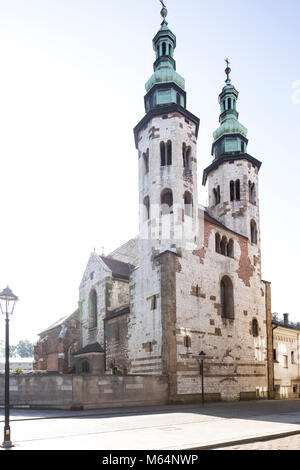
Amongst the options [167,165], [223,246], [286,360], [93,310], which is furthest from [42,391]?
[286,360]

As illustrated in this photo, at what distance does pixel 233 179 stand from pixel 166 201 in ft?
35.1

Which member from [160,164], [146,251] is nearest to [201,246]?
[146,251]

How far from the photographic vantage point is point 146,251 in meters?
28.8

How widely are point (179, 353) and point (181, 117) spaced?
16.6 metres

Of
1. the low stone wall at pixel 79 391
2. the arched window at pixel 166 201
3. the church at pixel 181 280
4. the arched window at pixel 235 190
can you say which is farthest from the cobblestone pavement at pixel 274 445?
the arched window at pixel 235 190

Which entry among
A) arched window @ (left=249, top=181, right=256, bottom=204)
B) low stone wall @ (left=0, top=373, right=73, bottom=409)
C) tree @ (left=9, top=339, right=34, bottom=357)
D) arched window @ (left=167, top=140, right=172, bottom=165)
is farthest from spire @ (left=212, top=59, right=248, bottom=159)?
tree @ (left=9, top=339, right=34, bottom=357)

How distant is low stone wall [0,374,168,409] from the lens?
2011cm

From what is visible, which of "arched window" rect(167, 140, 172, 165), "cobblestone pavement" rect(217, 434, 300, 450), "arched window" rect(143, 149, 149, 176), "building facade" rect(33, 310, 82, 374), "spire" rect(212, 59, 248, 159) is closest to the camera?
"cobblestone pavement" rect(217, 434, 300, 450)

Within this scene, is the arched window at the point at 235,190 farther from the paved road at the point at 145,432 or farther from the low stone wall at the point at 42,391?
the paved road at the point at 145,432

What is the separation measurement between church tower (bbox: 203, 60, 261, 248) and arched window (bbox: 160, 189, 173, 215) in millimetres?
9457

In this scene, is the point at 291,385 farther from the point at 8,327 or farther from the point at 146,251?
the point at 8,327

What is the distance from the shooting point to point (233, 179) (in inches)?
1480

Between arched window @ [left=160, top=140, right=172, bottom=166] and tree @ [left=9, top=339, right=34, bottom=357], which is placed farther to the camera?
tree @ [left=9, top=339, right=34, bottom=357]

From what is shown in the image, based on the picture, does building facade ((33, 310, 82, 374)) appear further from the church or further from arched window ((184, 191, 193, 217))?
arched window ((184, 191, 193, 217))
